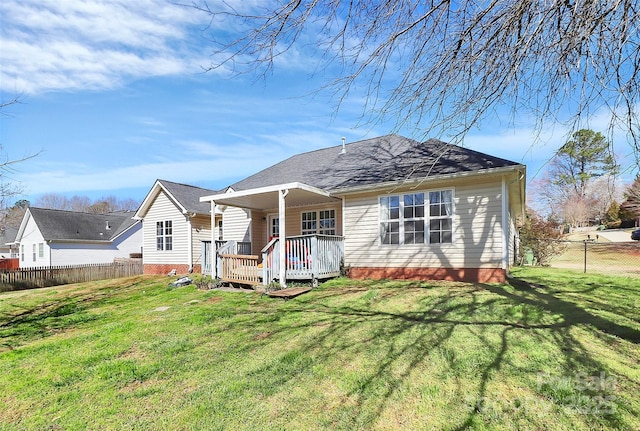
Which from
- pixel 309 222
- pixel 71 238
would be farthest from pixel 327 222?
pixel 71 238

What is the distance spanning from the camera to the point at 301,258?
10094 millimetres

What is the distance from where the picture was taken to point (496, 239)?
29.7 feet

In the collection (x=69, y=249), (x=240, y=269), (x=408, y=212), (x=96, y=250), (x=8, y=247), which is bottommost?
(x=8, y=247)

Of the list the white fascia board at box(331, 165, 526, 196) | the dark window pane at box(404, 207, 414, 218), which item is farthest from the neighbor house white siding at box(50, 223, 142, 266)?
the dark window pane at box(404, 207, 414, 218)

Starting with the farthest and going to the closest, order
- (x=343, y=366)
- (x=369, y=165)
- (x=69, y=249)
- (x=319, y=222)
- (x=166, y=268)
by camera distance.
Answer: (x=69, y=249)
(x=166, y=268)
(x=319, y=222)
(x=369, y=165)
(x=343, y=366)

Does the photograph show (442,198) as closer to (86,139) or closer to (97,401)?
(97,401)

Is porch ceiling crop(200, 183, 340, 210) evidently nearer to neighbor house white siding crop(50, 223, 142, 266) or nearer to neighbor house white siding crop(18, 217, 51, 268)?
neighbor house white siding crop(50, 223, 142, 266)

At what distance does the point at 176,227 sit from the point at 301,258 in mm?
9753

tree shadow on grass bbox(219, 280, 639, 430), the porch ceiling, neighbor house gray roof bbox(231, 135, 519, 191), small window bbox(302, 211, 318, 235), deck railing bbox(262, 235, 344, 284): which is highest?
neighbor house gray roof bbox(231, 135, 519, 191)

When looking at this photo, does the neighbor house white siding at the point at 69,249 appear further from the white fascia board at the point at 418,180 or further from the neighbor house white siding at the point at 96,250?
the white fascia board at the point at 418,180

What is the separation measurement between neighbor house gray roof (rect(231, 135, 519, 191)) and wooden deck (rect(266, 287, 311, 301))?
3.76 meters

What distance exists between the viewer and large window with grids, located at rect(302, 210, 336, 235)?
1291 cm

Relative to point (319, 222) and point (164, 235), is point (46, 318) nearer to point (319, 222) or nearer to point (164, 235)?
point (319, 222)

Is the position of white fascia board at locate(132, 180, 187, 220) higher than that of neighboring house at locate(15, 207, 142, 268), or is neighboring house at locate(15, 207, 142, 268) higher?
white fascia board at locate(132, 180, 187, 220)
